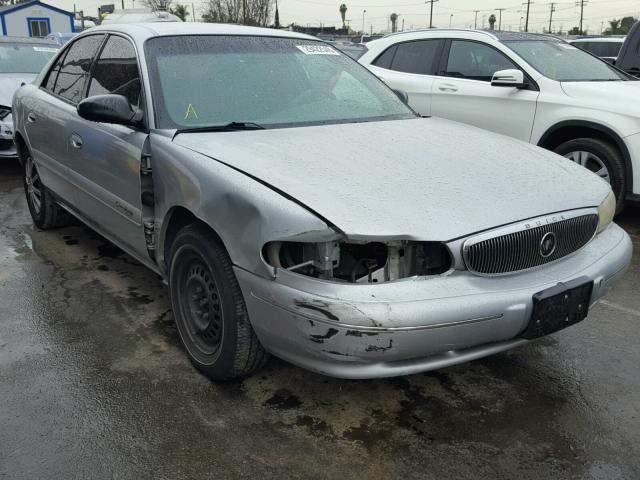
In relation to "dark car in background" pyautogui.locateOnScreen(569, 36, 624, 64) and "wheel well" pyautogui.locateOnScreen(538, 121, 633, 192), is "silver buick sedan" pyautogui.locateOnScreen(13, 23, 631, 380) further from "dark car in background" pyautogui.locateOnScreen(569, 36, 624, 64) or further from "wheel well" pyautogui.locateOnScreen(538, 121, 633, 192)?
"dark car in background" pyautogui.locateOnScreen(569, 36, 624, 64)

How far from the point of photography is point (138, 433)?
103 inches

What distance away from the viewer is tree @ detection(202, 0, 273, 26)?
39.5 m

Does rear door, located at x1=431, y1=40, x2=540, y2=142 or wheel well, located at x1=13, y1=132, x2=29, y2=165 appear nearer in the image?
wheel well, located at x1=13, y1=132, x2=29, y2=165

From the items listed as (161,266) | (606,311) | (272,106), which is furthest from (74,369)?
(606,311)

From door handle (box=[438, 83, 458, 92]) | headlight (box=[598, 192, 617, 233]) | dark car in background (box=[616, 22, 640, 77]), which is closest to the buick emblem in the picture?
headlight (box=[598, 192, 617, 233])

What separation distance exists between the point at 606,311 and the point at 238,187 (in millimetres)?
2576

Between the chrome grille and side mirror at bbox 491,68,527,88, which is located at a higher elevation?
→ side mirror at bbox 491,68,527,88

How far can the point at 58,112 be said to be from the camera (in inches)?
170

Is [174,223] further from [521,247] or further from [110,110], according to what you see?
[521,247]

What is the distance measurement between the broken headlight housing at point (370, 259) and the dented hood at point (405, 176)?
0.13 metres

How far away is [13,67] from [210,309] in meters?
7.86

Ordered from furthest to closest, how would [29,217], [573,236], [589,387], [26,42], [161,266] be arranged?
[26,42]
[29,217]
[161,266]
[589,387]
[573,236]

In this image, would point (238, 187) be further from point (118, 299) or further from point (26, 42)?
point (26, 42)

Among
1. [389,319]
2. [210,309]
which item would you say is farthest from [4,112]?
[389,319]
